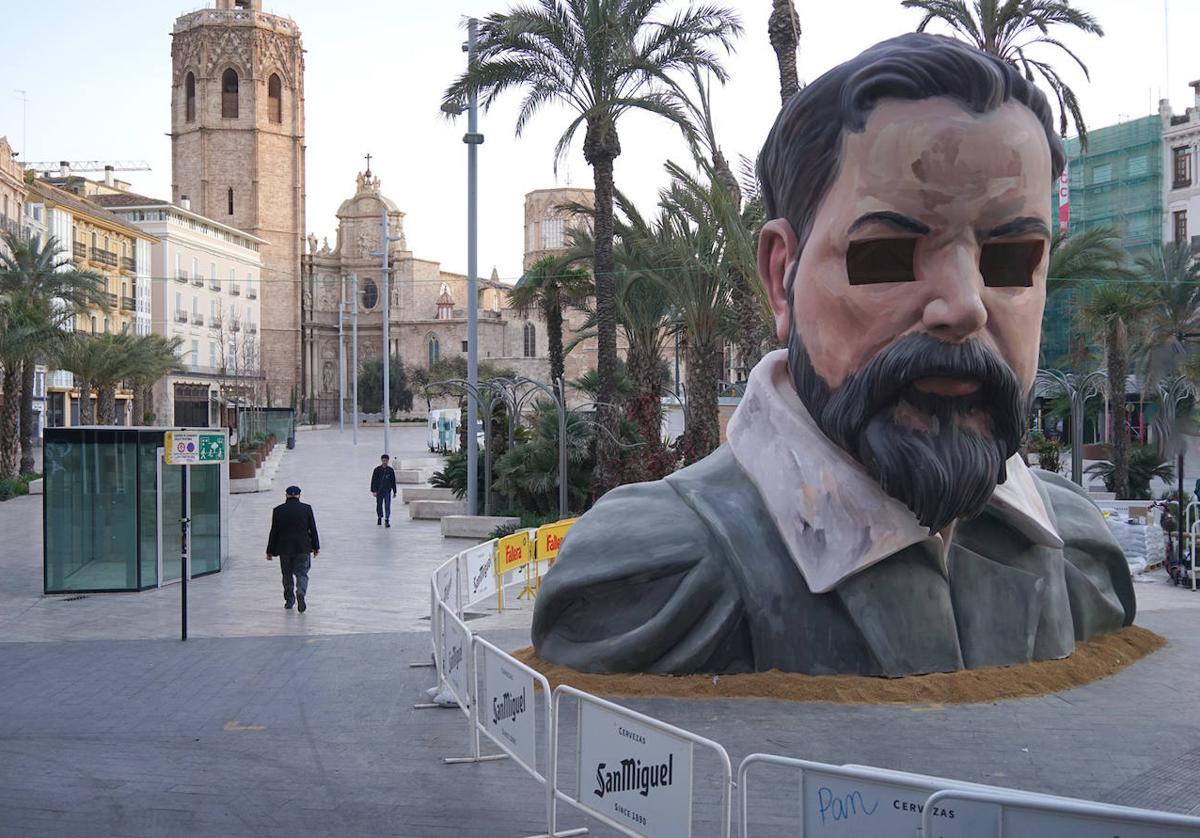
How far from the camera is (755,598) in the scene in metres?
8.05

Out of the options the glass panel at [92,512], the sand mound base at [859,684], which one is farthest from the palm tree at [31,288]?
the sand mound base at [859,684]

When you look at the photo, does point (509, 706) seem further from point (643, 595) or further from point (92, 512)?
point (92, 512)

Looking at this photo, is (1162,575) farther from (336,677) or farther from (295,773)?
(295,773)

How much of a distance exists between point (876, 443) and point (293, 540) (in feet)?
24.7

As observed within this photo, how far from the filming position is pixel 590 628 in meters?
8.49

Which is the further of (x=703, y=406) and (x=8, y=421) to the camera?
(x=8, y=421)

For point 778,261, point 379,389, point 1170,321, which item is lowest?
point 778,261

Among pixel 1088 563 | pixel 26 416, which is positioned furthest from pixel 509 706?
pixel 26 416

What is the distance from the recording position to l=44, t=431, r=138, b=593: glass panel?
1500 centimetres

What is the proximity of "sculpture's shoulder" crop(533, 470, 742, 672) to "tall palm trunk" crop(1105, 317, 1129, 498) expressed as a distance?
18.1 m

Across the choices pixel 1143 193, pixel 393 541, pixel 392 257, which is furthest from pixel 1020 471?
pixel 392 257

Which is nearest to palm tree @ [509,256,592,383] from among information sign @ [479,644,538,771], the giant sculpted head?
the giant sculpted head

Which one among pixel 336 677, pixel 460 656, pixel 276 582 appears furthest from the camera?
pixel 276 582

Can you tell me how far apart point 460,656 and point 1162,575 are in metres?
12.0
